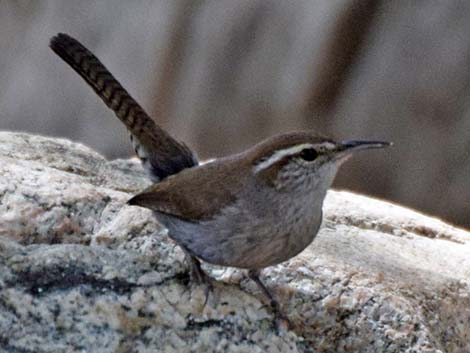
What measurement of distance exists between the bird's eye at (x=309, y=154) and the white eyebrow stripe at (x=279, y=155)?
1cm

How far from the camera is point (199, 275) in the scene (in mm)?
3539

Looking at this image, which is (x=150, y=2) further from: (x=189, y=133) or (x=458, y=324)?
(x=458, y=324)

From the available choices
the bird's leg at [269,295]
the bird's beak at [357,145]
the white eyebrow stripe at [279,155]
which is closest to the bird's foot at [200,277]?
the bird's leg at [269,295]

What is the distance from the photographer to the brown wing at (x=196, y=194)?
3.60 meters

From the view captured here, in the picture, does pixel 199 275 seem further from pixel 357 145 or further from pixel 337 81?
pixel 337 81

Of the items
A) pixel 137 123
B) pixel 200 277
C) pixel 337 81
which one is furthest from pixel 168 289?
pixel 337 81

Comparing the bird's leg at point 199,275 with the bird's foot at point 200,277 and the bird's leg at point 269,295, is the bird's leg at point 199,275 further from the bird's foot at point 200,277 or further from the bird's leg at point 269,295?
the bird's leg at point 269,295

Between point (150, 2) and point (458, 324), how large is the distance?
536 cm

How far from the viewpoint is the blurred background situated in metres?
7.59

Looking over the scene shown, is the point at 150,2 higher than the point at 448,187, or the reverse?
the point at 150,2

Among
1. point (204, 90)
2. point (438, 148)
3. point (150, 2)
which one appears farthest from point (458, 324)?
point (150, 2)

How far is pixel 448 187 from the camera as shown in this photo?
25.4ft

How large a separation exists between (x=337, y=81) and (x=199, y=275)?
174 inches

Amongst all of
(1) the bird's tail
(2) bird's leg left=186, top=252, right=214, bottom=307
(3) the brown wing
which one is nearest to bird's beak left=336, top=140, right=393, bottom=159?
(3) the brown wing
